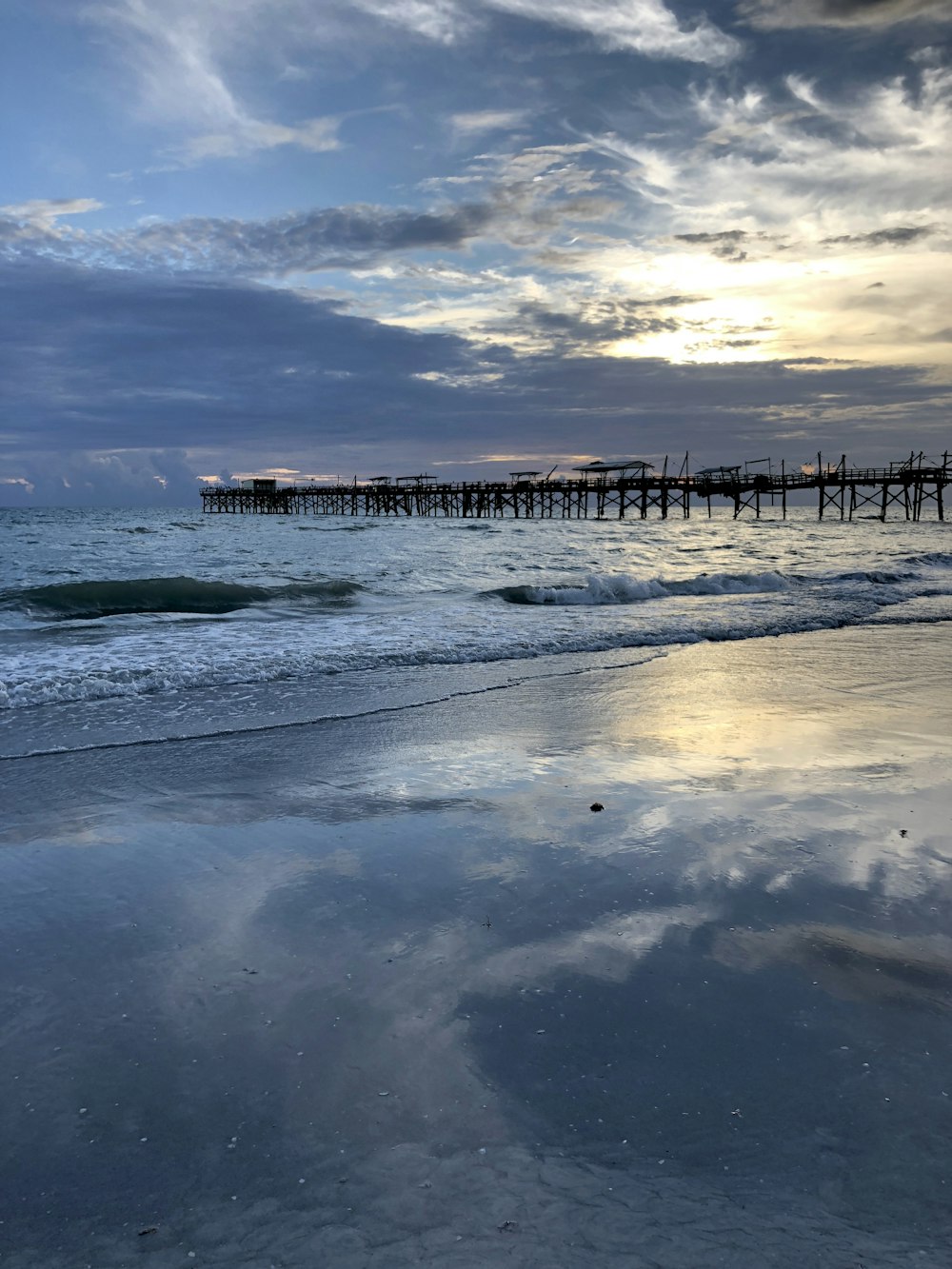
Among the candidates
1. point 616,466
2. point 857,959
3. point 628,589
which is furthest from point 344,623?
point 616,466

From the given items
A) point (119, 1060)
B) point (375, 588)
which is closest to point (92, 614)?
point (375, 588)

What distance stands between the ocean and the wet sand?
2.27m

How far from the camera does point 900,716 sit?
6.70m

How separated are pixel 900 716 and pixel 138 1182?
20.5ft

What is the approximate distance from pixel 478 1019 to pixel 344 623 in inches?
403

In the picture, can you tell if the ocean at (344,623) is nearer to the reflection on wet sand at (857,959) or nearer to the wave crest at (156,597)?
the wave crest at (156,597)

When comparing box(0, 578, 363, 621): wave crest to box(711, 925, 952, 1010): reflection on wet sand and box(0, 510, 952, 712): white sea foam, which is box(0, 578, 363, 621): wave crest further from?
box(711, 925, 952, 1010): reflection on wet sand

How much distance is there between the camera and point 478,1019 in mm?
2564

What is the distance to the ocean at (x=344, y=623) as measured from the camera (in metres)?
7.40

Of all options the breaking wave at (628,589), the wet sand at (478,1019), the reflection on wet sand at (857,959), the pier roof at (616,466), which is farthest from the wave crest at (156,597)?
the pier roof at (616,466)

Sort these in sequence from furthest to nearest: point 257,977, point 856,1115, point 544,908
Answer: point 544,908 → point 257,977 → point 856,1115

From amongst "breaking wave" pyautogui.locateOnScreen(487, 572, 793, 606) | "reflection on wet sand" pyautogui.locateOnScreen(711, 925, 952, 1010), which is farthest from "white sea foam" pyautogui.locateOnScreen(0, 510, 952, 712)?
"reflection on wet sand" pyautogui.locateOnScreen(711, 925, 952, 1010)

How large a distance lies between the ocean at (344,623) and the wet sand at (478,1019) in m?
2.27

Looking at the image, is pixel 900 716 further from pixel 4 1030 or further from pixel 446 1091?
pixel 4 1030
